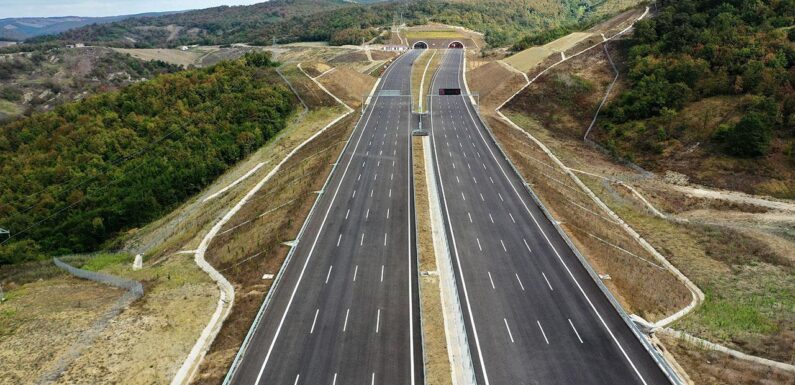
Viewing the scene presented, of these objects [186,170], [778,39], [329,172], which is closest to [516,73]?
[778,39]

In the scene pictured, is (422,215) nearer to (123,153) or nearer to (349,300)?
(349,300)

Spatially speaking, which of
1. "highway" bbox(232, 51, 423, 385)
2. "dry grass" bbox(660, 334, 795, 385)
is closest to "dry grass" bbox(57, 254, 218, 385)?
"highway" bbox(232, 51, 423, 385)

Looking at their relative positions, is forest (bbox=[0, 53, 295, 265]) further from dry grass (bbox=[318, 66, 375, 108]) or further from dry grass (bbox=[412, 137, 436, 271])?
dry grass (bbox=[412, 137, 436, 271])

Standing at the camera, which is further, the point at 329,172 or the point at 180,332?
the point at 329,172

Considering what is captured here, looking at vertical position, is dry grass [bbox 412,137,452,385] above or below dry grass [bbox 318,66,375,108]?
below

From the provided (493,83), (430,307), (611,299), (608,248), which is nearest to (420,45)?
(493,83)

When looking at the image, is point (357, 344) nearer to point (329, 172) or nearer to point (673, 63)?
point (329, 172)
